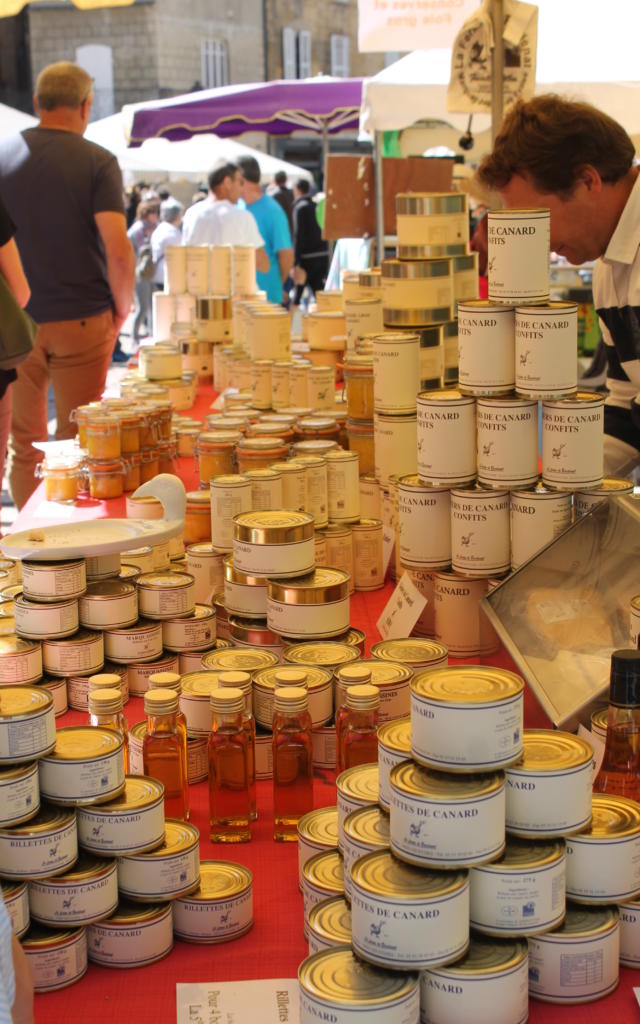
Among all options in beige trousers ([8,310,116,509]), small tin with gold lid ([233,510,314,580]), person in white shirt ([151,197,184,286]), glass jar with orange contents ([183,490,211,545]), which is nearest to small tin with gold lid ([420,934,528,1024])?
small tin with gold lid ([233,510,314,580])

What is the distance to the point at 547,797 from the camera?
1.26 m

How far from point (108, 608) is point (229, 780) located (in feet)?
1.72

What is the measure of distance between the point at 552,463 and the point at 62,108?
347 centimetres

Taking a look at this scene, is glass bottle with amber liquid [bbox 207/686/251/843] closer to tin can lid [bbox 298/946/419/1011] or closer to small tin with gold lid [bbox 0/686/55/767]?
small tin with gold lid [bbox 0/686/55/767]

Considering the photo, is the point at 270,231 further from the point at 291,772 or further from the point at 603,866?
the point at 603,866

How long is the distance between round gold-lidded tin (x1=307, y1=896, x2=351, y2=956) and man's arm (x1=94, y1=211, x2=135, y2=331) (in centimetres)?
391

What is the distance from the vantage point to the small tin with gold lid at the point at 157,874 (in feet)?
4.68

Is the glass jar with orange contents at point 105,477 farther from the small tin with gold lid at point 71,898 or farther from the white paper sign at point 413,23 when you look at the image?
the white paper sign at point 413,23

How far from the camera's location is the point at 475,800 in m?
1.18

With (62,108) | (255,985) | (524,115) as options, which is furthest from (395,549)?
(62,108)

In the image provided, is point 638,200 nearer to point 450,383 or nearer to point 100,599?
point 450,383

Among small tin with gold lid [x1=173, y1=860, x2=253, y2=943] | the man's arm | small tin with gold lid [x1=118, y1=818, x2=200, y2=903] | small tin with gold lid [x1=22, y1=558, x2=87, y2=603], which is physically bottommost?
small tin with gold lid [x1=173, y1=860, x2=253, y2=943]

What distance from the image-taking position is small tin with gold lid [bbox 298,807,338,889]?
150 cm

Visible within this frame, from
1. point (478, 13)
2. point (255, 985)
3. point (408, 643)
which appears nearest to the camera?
point (255, 985)
